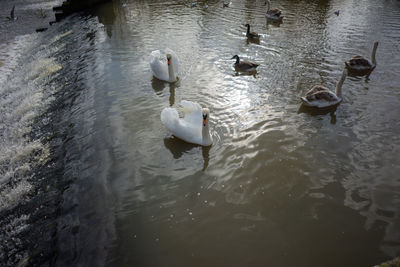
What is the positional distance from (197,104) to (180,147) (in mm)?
1325

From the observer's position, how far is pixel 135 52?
14.0m

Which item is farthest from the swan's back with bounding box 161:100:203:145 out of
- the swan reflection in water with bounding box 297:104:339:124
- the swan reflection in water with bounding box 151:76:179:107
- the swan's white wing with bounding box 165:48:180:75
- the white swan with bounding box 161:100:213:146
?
the swan's white wing with bounding box 165:48:180:75

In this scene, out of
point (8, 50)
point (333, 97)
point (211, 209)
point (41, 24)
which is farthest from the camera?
point (41, 24)

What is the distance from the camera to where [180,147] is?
7.32 meters

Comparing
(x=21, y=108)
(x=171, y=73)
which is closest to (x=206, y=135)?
(x=171, y=73)

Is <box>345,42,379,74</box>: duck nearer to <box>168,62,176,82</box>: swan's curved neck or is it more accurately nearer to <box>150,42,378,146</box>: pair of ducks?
<box>150,42,378,146</box>: pair of ducks

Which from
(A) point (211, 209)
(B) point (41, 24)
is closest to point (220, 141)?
(A) point (211, 209)

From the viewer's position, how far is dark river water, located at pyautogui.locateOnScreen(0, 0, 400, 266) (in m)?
4.82

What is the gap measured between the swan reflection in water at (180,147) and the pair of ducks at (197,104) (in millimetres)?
146

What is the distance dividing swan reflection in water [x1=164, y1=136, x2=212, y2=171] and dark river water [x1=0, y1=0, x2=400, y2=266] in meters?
0.05

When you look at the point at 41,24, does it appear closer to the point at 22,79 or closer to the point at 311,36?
the point at 22,79

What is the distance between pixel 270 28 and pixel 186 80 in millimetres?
8697

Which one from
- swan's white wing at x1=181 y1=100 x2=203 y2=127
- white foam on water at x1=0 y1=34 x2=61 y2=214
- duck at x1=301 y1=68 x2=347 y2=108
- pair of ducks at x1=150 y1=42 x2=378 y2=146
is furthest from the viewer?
duck at x1=301 y1=68 x2=347 y2=108

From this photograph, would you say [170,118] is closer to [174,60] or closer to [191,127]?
[191,127]
